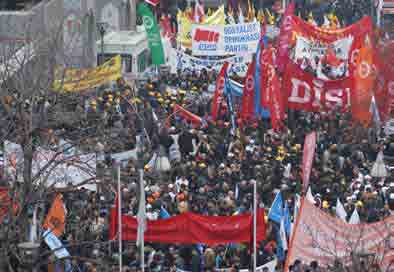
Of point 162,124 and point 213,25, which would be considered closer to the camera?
point 162,124

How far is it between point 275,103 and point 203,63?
6751 millimetres

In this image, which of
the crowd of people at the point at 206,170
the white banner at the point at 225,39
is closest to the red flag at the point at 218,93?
the crowd of people at the point at 206,170

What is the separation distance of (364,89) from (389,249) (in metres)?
12.0

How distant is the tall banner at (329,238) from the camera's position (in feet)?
62.8

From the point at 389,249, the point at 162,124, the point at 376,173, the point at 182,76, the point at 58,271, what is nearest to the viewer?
the point at 389,249

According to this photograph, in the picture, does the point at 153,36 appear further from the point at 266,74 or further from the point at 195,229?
the point at 195,229

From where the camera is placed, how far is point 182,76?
119 ft

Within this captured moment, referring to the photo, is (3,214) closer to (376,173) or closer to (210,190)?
(210,190)

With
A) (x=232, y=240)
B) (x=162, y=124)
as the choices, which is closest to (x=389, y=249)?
(x=232, y=240)

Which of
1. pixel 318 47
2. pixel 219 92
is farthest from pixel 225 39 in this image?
pixel 219 92

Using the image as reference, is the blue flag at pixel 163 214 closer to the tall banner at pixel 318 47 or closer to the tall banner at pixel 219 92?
the tall banner at pixel 219 92

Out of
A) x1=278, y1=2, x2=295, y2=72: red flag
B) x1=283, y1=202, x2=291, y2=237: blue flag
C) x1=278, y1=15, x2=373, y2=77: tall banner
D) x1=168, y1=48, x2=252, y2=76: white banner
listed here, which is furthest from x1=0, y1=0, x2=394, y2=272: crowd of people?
x1=278, y1=15, x2=373, y2=77: tall banner

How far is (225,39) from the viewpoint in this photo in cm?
3662

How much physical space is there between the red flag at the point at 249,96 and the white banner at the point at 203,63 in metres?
5.46
